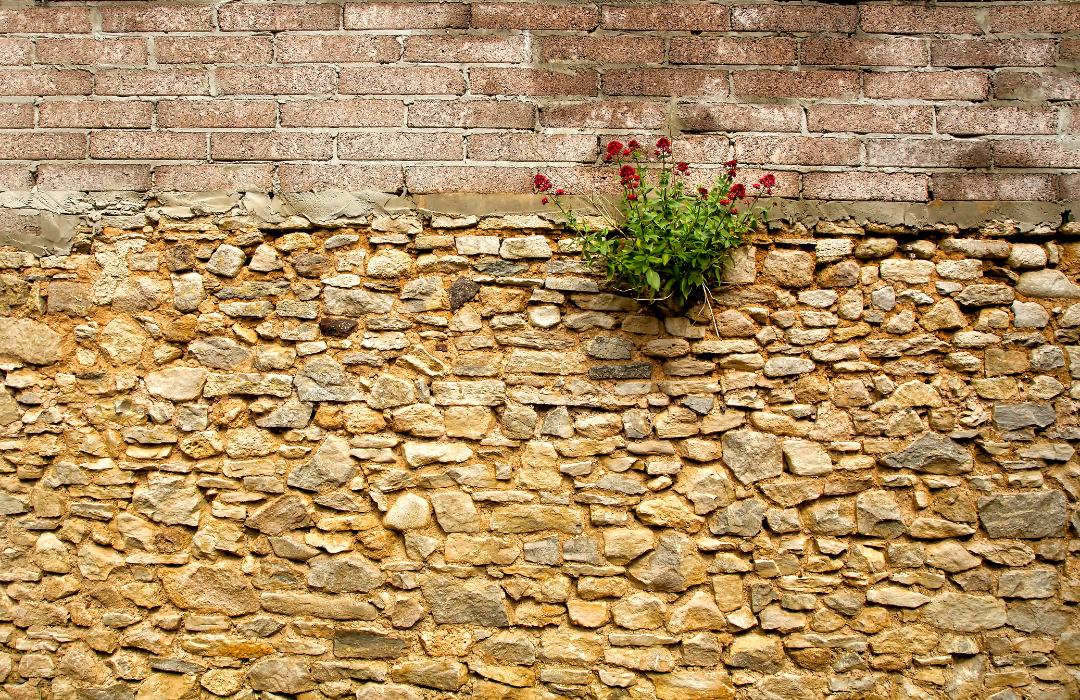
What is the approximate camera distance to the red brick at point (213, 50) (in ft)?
7.25

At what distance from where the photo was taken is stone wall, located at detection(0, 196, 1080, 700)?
7.05 ft

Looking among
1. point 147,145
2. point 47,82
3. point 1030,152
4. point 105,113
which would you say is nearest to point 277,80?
point 147,145

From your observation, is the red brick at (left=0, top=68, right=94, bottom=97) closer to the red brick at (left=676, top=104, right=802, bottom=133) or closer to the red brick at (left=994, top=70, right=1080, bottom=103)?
the red brick at (left=676, top=104, right=802, bottom=133)

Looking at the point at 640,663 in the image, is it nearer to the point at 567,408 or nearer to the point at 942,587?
the point at 567,408

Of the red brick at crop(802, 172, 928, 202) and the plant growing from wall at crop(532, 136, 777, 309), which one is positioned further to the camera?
the red brick at crop(802, 172, 928, 202)

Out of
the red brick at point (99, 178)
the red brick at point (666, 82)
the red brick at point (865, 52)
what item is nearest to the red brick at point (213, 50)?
the red brick at point (99, 178)

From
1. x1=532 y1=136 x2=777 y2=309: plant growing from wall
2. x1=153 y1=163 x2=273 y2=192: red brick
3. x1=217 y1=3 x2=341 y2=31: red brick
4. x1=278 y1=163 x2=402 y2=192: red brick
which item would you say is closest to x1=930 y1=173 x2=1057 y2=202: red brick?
x1=532 y1=136 x2=777 y2=309: plant growing from wall

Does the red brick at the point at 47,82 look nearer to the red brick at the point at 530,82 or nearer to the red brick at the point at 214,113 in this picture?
the red brick at the point at 214,113

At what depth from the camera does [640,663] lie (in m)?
2.13

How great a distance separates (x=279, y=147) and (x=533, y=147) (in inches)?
32.7

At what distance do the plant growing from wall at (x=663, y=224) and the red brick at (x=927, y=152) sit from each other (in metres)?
0.36

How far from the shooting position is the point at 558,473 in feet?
7.09

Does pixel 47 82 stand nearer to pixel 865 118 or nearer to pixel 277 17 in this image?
pixel 277 17

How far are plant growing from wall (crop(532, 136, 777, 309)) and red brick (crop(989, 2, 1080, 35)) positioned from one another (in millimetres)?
898
